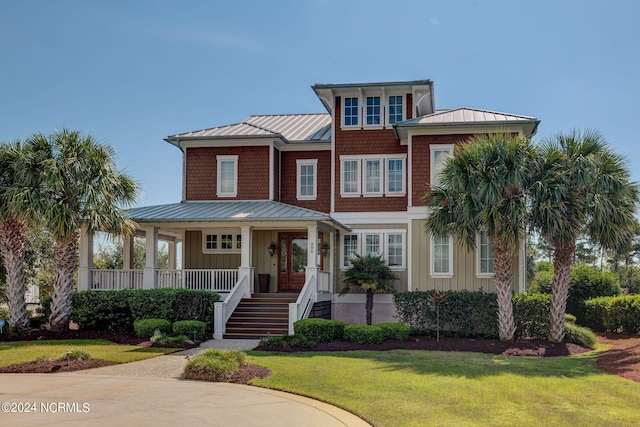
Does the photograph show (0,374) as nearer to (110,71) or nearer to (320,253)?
(110,71)

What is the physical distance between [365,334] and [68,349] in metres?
7.64

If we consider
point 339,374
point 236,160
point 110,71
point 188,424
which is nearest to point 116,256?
point 236,160

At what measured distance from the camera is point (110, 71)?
786 inches

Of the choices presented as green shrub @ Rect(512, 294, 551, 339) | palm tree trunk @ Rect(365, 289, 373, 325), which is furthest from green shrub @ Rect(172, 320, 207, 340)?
green shrub @ Rect(512, 294, 551, 339)

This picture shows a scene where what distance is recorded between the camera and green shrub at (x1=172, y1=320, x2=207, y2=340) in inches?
710

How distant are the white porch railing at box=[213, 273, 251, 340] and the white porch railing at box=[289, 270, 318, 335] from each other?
2.01 metres

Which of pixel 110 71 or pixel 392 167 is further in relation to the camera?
pixel 392 167

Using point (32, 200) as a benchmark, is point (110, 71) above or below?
above

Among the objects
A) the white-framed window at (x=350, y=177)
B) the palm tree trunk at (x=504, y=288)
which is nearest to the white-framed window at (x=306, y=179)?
the white-framed window at (x=350, y=177)

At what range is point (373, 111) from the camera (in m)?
23.9

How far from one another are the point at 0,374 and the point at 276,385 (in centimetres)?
588

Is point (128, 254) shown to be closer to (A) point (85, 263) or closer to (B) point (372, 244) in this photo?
(A) point (85, 263)

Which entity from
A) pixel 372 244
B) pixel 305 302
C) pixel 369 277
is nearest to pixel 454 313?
pixel 369 277

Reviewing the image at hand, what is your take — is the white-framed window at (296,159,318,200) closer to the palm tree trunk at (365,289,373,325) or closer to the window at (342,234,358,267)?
the window at (342,234,358,267)
